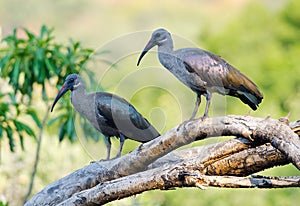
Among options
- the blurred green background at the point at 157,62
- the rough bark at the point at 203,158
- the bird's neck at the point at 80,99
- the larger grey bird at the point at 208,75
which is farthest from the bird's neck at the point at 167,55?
the bird's neck at the point at 80,99

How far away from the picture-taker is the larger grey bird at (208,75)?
329 inches

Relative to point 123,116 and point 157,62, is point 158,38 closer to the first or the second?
point 157,62

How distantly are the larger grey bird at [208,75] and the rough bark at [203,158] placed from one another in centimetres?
58

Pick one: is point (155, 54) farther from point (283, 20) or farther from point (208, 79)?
point (283, 20)

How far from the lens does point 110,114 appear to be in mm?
9594

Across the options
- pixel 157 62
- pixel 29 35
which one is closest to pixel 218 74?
pixel 157 62

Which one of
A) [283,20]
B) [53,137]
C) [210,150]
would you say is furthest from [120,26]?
[210,150]

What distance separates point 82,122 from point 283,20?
204ft

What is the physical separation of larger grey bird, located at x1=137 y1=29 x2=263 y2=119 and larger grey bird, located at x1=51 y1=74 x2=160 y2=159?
754 millimetres

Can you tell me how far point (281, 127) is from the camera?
7.21 m

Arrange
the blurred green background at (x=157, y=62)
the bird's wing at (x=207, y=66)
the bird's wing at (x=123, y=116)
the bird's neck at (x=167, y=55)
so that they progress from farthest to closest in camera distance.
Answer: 1. the blurred green background at (x=157, y=62)
2. the bird's wing at (x=123, y=116)
3. the bird's neck at (x=167, y=55)
4. the bird's wing at (x=207, y=66)

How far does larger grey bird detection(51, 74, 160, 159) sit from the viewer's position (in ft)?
30.5

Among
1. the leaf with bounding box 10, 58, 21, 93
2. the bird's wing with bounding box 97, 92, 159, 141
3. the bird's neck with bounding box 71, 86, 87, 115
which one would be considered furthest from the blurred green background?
the leaf with bounding box 10, 58, 21, 93

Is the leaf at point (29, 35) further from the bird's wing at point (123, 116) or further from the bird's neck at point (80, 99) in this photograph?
the bird's wing at point (123, 116)
